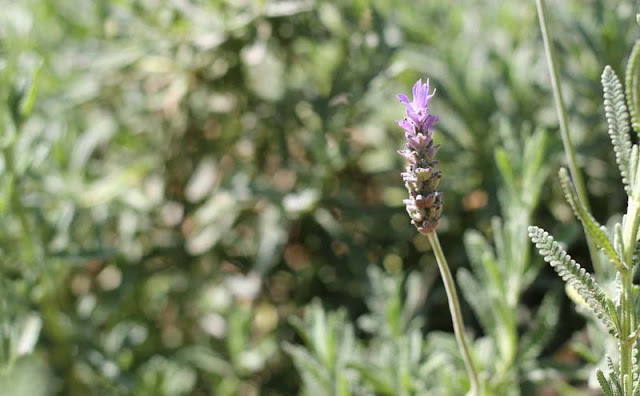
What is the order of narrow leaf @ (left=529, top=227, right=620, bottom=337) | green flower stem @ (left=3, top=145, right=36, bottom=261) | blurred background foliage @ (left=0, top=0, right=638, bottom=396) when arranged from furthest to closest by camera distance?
1. blurred background foliage @ (left=0, top=0, right=638, bottom=396)
2. green flower stem @ (left=3, top=145, right=36, bottom=261)
3. narrow leaf @ (left=529, top=227, right=620, bottom=337)

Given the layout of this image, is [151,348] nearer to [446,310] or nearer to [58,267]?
[58,267]

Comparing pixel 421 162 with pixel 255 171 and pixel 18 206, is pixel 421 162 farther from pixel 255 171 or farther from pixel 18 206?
pixel 255 171

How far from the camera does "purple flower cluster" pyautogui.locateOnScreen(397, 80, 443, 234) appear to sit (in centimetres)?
66

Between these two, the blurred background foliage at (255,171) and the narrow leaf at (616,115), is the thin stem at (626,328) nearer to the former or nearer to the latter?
the narrow leaf at (616,115)

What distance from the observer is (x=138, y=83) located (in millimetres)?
1585

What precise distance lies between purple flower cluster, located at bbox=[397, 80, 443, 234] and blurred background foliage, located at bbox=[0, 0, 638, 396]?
48 centimetres

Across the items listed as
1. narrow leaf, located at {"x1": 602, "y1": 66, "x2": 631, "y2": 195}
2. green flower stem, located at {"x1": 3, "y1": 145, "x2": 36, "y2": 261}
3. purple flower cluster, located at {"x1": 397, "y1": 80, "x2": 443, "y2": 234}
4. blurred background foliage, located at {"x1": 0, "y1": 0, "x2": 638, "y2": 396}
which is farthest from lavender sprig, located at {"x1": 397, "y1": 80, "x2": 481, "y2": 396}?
green flower stem, located at {"x1": 3, "y1": 145, "x2": 36, "y2": 261}

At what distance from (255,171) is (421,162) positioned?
2.86 feet

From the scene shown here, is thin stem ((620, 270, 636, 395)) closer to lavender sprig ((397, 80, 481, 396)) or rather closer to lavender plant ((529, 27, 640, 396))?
lavender plant ((529, 27, 640, 396))

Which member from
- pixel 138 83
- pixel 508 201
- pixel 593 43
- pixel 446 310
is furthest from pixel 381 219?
pixel 138 83

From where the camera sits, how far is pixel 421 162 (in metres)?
0.67

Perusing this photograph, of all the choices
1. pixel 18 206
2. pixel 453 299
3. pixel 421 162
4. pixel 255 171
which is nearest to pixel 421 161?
pixel 421 162

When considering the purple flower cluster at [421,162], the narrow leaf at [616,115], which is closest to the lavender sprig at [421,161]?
the purple flower cluster at [421,162]

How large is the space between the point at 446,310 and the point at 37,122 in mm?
828
